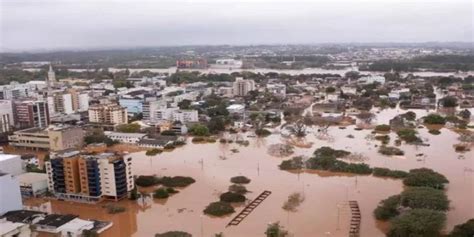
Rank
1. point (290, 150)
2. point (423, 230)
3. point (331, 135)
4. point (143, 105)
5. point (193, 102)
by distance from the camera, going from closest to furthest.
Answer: point (423, 230) → point (290, 150) → point (331, 135) → point (143, 105) → point (193, 102)

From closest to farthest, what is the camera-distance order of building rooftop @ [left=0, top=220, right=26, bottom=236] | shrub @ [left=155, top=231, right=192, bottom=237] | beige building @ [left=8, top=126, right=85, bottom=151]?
1. building rooftop @ [left=0, top=220, right=26, bottom=236]
2. shrub @ [left=155, top=231, right=192, bottom=237]
3. beige building @ [left=8, top=126, right=85, bottom=151]

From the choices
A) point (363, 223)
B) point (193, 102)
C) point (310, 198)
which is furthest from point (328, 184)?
point (193, 102)

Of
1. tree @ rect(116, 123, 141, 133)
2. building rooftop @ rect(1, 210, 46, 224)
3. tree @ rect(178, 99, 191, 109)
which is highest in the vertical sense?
tree @ rect(178, 99, 191, 109)

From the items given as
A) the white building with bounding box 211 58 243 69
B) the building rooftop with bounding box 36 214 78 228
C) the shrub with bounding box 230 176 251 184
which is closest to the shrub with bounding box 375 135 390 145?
the shrub with bounding box 230 176 251 184

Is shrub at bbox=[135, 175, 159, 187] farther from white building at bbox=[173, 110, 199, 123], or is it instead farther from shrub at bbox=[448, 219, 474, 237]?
white building at bbox=[173, 110, 199, 123]

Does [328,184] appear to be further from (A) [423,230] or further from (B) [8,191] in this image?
(B) [8,191]

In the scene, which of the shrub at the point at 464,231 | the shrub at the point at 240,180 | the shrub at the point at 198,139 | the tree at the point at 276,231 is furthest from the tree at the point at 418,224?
the shrub at the point at 198,139
